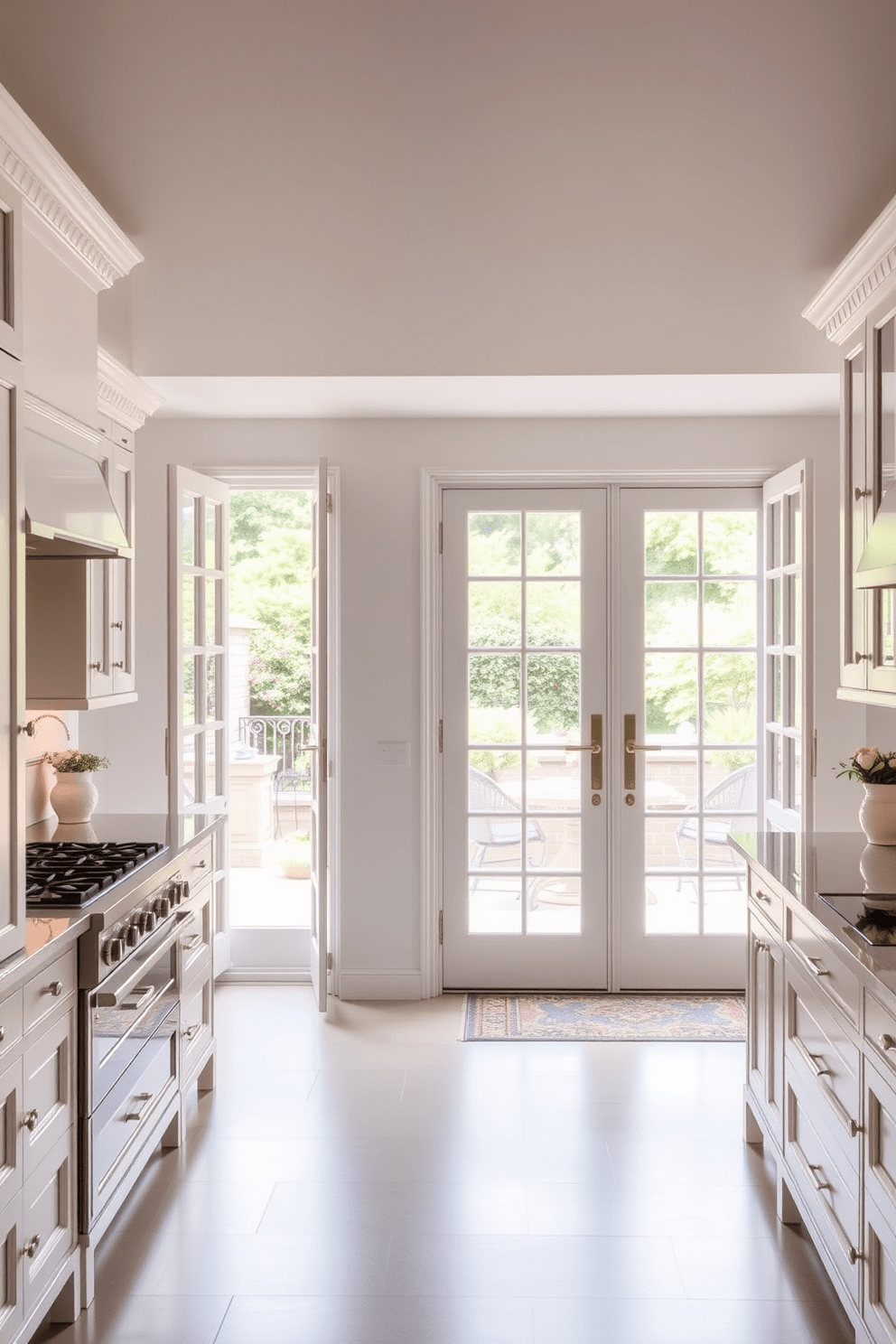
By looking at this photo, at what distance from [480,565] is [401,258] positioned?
58.5 inches

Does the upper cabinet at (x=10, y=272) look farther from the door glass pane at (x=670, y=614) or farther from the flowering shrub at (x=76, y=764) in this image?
the door glass pane at (x=670, y=614)

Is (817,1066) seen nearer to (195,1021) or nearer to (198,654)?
(195,1021)

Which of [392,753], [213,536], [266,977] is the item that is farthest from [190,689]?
[266,977]

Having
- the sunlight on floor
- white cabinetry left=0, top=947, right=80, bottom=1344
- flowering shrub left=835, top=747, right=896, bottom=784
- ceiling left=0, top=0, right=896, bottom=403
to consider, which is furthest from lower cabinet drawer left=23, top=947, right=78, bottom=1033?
the sunlight on floor

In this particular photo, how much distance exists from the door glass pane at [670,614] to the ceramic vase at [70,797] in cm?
251

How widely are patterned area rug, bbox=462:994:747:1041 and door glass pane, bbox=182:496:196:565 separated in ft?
7.32

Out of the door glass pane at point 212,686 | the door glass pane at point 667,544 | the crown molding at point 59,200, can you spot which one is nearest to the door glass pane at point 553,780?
the door glass pane at point 667,544

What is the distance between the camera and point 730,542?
194 inches

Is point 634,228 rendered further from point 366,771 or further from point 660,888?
point 660,888

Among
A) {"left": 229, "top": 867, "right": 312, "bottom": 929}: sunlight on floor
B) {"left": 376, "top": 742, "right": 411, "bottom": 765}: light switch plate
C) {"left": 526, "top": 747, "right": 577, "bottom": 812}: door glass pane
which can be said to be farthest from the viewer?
{"left": 229, "top": 867, "right": 312, "bottom": 929}: sunlight on floor

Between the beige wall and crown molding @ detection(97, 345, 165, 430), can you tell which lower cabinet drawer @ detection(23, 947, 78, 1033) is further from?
the beige wall

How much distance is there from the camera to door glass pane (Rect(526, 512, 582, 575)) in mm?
4930

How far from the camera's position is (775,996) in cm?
302

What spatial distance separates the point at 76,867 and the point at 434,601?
230 cm
